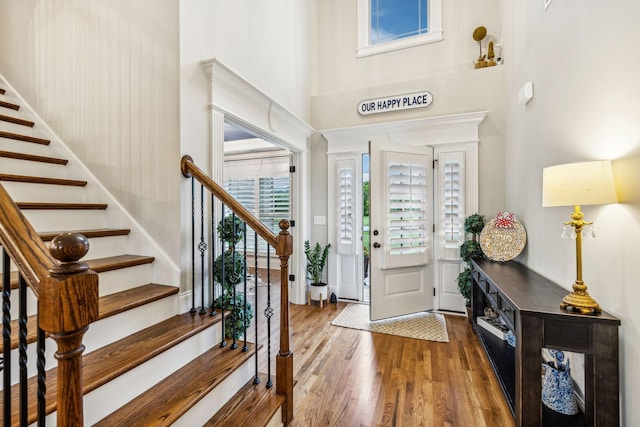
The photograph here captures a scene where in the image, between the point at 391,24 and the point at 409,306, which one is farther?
the point at 391,24

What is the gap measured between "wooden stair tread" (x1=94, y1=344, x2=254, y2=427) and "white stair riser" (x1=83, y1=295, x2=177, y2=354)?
0.35 meters

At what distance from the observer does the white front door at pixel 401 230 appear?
11.4ft

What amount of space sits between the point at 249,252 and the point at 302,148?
351cm

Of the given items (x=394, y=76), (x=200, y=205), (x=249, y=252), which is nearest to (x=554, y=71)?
(x=394, y=76)

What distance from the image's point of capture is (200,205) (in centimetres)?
221

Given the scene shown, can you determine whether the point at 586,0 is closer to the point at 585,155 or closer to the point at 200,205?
the point at 585,155

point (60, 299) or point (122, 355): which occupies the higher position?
point (60, 299)

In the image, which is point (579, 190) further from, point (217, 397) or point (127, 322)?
point (127, 322)

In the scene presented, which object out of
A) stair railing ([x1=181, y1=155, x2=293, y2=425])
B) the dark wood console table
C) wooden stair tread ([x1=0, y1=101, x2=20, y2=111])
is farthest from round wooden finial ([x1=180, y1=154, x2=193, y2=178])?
the dark wood console table

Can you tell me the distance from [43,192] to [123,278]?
928 millimetres

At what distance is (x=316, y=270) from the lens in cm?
400

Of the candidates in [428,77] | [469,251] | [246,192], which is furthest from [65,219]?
[246,192]

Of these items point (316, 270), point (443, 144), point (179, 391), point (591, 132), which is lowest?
point (179, 391)

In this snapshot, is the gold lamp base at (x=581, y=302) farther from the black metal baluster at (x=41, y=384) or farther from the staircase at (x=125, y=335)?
the black metal baluster at (x=41, y=384)
